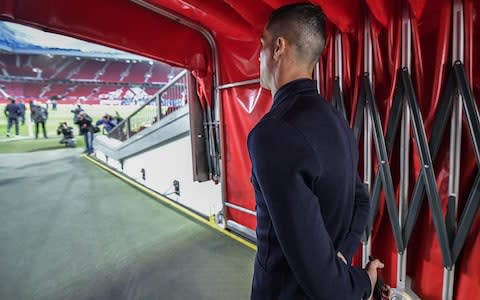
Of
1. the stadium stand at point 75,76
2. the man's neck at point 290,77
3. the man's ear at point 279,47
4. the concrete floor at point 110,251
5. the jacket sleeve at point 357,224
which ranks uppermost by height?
the stadium stand at point 75,76

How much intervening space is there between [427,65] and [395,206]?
0.88 m

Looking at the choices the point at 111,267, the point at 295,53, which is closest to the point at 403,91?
the point at 295,53

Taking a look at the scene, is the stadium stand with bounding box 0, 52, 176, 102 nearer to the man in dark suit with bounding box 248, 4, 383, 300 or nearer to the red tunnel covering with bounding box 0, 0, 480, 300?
the red tunnel covering with bounding box 0, 0, 480, 300

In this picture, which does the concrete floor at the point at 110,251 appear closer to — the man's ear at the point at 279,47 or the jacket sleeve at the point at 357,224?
the jacket sleeve at the point at 357,224

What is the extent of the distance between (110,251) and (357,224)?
2.90m

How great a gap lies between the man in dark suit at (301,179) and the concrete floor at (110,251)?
1.68 meters

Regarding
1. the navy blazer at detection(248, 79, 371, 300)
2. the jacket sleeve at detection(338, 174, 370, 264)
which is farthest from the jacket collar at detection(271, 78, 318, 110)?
the jacket sleeve at detection(338, 174, 370, 264)

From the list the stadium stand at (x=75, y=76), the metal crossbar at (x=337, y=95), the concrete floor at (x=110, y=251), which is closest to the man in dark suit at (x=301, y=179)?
the metal crossbar at (x=337, y=95)

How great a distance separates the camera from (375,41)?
1.82 metres

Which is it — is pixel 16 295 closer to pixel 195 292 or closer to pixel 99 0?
pixel 195 292

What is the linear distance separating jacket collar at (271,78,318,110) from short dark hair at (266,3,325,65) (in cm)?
9

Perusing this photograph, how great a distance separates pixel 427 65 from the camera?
5.59 ft

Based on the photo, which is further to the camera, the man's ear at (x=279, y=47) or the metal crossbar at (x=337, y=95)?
the metal crossbar at (x=337, y=95)

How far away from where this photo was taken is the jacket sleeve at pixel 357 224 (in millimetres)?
904
